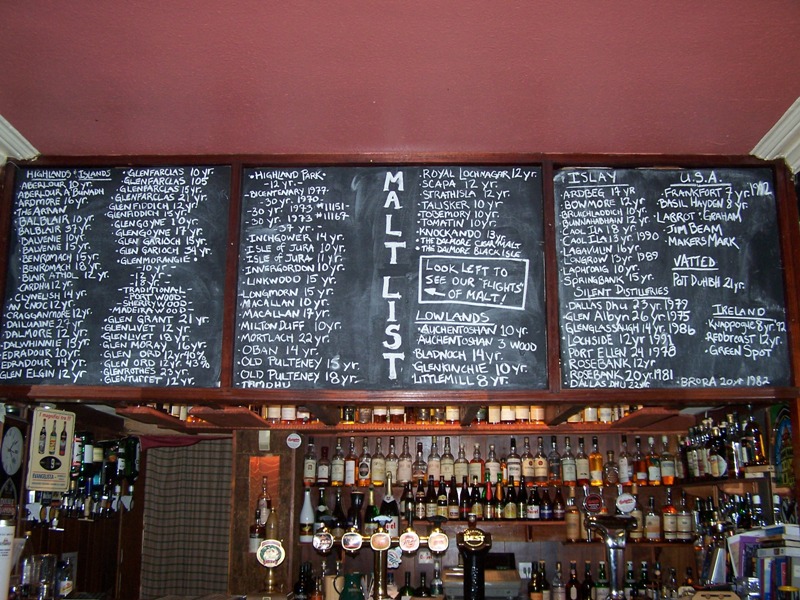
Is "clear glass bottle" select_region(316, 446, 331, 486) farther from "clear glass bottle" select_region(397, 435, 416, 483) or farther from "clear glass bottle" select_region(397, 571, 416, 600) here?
"clear glass bottle" select_region(397, 571, 416, 600)

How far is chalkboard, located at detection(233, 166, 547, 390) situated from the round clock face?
262 cm

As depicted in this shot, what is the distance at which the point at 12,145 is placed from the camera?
3.10m

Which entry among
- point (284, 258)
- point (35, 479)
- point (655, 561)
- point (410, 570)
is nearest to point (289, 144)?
point (284, 258)

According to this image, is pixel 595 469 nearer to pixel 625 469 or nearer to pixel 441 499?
pixel 625 469

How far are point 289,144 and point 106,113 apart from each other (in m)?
0.70

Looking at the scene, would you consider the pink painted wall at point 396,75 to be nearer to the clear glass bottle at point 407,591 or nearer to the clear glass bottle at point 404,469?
the clear glass bottle at point 407,591

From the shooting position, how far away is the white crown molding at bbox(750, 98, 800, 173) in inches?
112

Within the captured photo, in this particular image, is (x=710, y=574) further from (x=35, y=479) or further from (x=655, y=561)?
(x=35, y=479)

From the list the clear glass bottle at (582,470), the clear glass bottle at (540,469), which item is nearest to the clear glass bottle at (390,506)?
the clear glass bottle at (540,469)

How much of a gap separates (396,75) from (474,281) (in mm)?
882

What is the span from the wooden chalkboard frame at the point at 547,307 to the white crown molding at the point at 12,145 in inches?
1.5

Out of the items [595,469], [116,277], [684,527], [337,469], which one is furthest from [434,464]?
[116,277]

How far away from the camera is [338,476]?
253 inches

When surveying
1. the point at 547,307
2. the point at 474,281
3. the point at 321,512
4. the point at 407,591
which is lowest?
the point at 407,591
